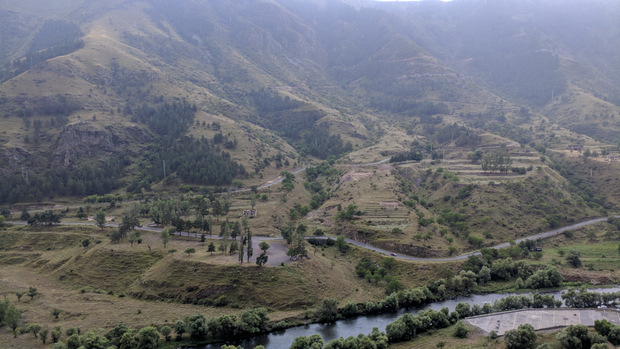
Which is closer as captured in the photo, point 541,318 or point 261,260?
point 541,318

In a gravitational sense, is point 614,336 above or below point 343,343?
above

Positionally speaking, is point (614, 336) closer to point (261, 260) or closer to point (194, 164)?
point (261, 260)

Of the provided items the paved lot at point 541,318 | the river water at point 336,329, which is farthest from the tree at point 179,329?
the paved lot at point 541,318

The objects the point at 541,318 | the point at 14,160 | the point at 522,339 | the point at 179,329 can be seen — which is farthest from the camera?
the point at 14,160

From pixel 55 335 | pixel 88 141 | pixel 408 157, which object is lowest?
pixel 55 335

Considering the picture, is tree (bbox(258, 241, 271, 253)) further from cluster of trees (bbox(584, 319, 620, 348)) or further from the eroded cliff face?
the eroded cliff face

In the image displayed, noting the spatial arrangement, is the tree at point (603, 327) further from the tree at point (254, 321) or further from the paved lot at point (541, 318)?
the tree at point (254, 321)

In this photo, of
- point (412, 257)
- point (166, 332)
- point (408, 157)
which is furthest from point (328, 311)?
point (408, 157)
